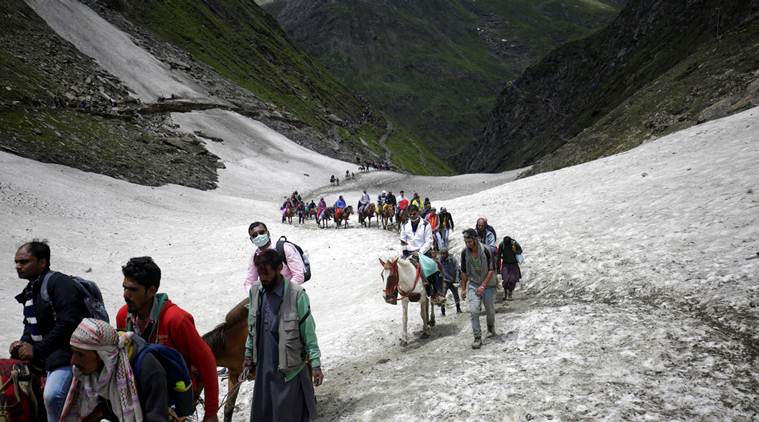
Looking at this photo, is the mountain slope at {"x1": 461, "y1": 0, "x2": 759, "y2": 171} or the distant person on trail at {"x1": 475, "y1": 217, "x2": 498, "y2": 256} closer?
the distant person on trail at {"x1": 475, "y1": 217, "x2": 498, "y2": 256}

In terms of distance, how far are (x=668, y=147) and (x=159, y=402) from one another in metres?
26.0

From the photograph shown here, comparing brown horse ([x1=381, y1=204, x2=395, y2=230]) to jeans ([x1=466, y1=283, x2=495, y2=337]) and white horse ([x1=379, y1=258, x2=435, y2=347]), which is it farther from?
jeans ([x1=466, y1=283, x2=495, y2=337])

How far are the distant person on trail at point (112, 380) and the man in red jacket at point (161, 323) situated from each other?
2.18 feet

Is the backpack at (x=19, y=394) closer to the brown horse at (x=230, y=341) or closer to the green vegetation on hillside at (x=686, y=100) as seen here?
the brown horse at (x=230, y=341)

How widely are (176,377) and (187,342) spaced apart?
1.95 ft

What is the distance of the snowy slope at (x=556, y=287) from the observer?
701 cm

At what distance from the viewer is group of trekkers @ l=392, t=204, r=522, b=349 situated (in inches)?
377

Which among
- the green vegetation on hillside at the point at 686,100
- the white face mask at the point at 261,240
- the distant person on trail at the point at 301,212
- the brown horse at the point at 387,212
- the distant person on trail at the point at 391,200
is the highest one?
the green vegetation on hillside at the point at 686,100

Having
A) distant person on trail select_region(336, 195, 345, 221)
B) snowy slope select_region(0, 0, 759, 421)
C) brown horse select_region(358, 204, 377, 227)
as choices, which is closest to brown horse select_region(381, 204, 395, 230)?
brown horse select_region(358, 204, 377, 227)

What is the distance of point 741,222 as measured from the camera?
1159cm

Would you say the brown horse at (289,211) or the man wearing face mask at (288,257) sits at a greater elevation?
the brown horse at (289,211)

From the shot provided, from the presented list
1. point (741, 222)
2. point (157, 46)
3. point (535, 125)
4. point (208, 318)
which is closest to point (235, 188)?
point (208, 318)

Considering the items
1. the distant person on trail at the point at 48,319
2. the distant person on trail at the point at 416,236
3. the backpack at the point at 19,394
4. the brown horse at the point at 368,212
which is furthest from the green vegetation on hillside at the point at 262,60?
the backpack at the point at 19,394

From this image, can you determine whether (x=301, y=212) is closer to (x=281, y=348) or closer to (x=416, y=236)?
(x=416, y=236)
